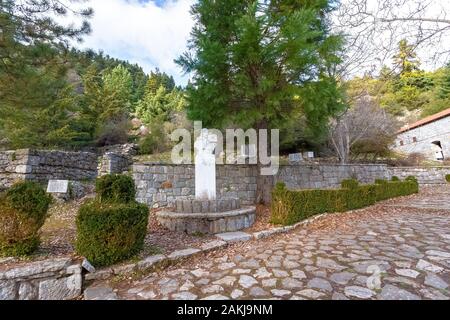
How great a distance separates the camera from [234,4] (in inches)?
224

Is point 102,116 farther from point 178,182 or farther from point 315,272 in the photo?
point 315,272

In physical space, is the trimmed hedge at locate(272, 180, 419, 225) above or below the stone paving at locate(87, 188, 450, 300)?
above

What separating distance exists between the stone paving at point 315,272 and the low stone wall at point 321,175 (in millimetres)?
3727

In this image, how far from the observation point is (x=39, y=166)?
24.4ft

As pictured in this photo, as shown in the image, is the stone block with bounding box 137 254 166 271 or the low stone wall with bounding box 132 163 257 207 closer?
the stone block with bounding box 137 254 166 271

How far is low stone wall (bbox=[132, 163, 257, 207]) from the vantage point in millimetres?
5910

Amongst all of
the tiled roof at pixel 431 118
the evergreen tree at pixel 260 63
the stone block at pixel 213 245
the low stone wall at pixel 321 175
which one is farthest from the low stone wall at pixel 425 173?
the stone block at pixel 213 245

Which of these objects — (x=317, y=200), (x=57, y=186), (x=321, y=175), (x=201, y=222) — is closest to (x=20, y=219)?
(x=201, y=222)

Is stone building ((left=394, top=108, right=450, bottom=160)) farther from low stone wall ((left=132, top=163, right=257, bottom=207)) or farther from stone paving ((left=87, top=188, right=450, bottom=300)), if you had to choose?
stone paving ((left=87, top=188, right=450, bottom=300))

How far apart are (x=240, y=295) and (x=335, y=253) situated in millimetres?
1684

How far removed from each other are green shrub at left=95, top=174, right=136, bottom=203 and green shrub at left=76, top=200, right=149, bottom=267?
10.3 inches

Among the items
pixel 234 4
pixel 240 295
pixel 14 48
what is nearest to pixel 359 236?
pixel 240 295

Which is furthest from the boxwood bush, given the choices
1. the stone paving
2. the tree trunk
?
the tree trunk

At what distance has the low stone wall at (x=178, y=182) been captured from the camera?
5910 mm
